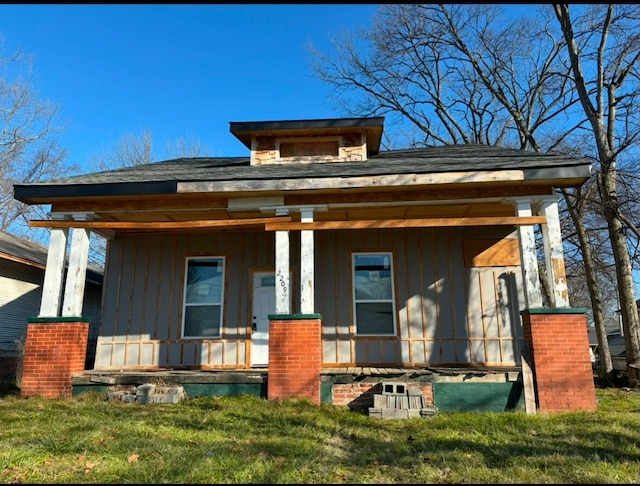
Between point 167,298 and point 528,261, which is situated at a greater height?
point 528,261

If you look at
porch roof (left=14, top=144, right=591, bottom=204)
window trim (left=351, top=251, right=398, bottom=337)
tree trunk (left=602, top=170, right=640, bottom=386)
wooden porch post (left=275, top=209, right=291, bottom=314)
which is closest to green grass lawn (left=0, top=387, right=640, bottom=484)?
wooden porch post (left=275, top=209, right=291, bottom=314)

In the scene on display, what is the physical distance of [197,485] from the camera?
363 cm

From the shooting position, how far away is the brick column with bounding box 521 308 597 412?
21.0ft

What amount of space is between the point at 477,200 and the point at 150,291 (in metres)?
6.48

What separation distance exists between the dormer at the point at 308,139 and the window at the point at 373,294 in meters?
2.17

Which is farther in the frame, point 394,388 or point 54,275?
point 54,275

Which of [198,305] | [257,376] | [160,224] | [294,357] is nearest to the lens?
[294,357]

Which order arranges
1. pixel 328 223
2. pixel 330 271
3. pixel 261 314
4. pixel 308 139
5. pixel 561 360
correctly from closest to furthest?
pixel 561 360 → pixel 328 223 → pixel 330 271 → pixel 261 314 → pixel 308 139

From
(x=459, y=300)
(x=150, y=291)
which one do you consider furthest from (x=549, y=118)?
(x=150, y=291)

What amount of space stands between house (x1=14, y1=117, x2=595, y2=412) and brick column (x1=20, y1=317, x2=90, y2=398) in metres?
0.05

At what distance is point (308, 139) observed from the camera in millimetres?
9875

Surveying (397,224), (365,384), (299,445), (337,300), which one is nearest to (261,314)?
(337,300)

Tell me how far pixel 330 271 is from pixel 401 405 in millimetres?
3296

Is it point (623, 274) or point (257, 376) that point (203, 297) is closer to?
point (257, 376)
